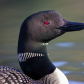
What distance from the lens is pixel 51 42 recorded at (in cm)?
693

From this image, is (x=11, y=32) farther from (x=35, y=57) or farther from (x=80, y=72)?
(x=35, y=57)

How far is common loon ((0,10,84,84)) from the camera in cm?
357

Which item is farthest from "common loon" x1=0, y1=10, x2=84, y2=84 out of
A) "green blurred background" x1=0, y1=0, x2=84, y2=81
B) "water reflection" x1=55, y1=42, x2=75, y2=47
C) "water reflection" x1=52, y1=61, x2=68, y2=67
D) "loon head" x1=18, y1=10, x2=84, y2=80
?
"water reflection" x1=55, y1=42, x2=75, y2=47

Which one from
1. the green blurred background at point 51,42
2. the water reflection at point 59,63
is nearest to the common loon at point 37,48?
the green blurred background at point 51,42

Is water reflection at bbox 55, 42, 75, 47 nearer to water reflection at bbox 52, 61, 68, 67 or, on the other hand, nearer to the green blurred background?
the green blurred background

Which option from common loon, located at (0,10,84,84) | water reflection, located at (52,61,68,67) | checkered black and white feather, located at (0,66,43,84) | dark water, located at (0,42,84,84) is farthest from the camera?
water reflection, located at (52,61,68,67)

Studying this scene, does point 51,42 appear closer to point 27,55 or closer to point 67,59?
point 67,59

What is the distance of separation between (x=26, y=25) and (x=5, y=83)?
0.73 metres

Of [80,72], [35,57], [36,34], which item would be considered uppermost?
[36,34]

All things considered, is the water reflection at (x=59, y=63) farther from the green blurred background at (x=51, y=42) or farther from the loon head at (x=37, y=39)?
the loon head at (x=37, y=39)

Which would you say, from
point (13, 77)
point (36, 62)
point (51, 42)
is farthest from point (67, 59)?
point (13, 77)

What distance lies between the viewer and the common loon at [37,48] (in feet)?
11.7

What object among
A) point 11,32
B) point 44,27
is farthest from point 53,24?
point 11,32

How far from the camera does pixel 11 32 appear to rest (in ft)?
26.3
